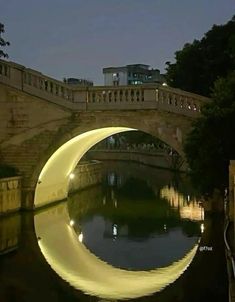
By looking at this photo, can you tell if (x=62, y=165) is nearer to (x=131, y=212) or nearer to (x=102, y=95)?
(x=131, y=212)

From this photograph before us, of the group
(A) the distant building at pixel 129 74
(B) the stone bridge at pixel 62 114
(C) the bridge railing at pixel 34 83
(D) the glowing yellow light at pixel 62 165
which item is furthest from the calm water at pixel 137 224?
(A) the distant building at pixel 129 74

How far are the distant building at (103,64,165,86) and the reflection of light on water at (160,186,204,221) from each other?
209 feet

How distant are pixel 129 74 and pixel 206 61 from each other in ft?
236

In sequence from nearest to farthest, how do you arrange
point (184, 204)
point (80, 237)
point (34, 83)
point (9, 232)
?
1. point (9, 232)
2. point (80, 237)
3. point (34, 83)
4. point (184, 204)

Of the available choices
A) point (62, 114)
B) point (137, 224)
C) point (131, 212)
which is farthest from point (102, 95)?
point (131, 212)

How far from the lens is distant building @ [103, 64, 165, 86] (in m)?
93.8

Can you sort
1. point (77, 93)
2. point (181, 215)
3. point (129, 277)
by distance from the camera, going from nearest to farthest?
point (129, 277) → point (77, 93) → point (181, 215)

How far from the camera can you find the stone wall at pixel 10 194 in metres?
18.2

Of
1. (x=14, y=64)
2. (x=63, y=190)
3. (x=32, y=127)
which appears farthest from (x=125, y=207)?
(x=14, y=64)

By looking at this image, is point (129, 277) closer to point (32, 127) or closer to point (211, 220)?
point (211, 220)

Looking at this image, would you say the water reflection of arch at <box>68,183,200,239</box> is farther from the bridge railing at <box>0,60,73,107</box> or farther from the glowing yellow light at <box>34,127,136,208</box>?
the bridge railing at <box>0,60,73,107</box>

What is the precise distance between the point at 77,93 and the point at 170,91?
10.6 ft

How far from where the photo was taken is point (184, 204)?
24.5 metres

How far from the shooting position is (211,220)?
17484 mm
